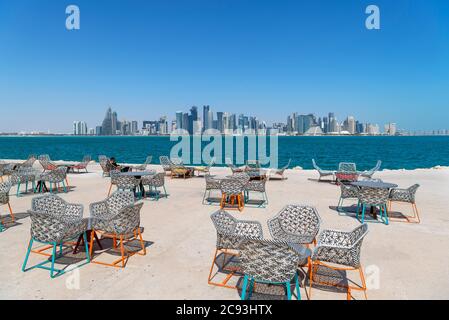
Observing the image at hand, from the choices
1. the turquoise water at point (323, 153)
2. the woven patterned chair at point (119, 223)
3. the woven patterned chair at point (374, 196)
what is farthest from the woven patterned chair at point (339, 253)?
the turquoise water at point (323, 153)

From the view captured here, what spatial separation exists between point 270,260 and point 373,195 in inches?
187

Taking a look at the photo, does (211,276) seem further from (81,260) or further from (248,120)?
(248,120)

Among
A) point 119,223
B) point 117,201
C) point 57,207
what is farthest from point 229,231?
point 57,207

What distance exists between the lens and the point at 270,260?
3.24 metres

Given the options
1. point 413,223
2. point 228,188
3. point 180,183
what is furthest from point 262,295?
point 180,183

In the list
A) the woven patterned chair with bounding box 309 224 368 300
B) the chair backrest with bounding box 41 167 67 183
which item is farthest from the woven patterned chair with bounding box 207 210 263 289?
the chair backrest with bounding box 41 167 67 183

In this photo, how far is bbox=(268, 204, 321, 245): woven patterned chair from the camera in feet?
15.6

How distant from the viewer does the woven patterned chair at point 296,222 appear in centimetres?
477

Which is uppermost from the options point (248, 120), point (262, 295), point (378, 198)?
point (248, 120)

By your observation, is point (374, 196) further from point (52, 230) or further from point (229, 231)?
point (52, 230)

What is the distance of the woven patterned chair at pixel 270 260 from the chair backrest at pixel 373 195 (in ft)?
14.7

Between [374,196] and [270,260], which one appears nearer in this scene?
[270,260]
